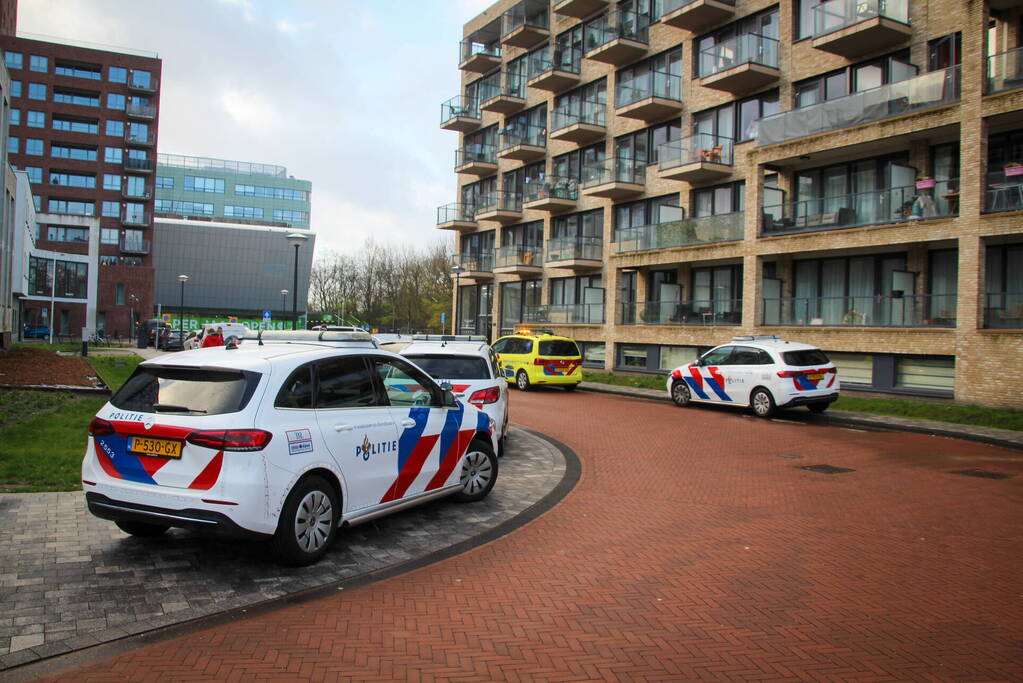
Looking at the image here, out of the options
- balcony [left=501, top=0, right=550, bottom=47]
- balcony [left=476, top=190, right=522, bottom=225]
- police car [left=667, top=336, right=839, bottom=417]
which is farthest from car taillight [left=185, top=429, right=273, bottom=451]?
balcony [left=501, top=0, right=550, bottom=47]

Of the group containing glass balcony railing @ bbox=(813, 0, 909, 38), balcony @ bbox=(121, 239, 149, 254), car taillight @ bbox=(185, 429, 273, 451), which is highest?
glass balcony railing @ bbox=(813, 0, 909, 38)

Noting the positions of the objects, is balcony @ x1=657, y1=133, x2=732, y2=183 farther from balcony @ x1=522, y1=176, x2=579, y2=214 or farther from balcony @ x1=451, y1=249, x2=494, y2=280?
balcony @ x1=451, y1=249, x2=494, y2=280

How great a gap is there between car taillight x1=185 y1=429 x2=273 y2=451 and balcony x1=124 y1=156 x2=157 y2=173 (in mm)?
77599

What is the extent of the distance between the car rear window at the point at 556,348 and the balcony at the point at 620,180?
33.7ft

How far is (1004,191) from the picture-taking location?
1786 centimetres

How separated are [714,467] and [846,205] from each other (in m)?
14.1

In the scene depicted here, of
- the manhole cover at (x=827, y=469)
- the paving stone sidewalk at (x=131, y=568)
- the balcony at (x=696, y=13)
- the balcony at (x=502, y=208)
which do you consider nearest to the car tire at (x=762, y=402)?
the manhole cover at (x=827, y=469)

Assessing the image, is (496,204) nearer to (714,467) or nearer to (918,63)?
(918,63)

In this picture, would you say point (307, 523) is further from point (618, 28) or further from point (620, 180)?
point (618, 28)

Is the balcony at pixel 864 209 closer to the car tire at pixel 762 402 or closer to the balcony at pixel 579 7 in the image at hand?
the car tire at pixel 762 402

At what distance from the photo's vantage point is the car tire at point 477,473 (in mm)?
7625

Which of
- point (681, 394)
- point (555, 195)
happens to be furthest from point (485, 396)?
point (555, 195)

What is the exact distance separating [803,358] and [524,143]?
2444 centimetres

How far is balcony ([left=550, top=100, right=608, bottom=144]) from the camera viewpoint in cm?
3322
